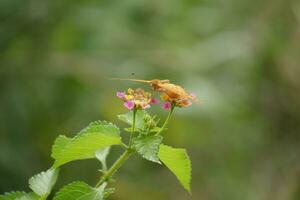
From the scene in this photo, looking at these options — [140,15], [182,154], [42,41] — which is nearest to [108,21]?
[140,15]

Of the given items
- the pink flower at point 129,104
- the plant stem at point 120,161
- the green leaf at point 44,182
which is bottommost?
the green leaf at point 44,182

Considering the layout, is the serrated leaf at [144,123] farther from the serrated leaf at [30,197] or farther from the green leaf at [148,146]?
the serrated leaf at [30,197]

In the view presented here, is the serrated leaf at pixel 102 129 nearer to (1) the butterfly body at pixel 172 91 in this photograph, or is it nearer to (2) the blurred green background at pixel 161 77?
(1) the butterfly body at pixel 172 91

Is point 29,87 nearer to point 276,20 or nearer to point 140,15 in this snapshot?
point 140,15

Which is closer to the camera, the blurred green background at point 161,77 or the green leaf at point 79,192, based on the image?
the green leaf at point 79,192

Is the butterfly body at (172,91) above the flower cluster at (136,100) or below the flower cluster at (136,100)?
above

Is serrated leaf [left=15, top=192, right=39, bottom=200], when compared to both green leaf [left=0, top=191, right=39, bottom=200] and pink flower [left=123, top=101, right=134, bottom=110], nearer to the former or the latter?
green leaf [left=0, top=191, right=39, bottom=200]

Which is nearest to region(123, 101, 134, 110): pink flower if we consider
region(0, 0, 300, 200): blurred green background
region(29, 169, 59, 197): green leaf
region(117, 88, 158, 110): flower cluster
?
region(117, 88, 158, 110): flower cluster

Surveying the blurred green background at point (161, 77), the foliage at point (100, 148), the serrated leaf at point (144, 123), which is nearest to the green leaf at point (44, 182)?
the foliage at point (100, 148)
